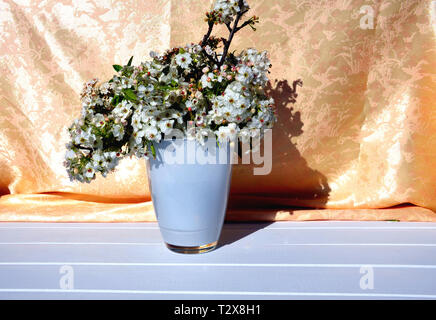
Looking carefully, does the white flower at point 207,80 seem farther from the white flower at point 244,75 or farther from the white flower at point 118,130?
the white flower at point 118,130

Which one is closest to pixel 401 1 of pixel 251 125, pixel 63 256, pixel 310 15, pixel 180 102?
pixel 310 15

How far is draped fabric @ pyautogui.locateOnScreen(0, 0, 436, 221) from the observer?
4.36 ft

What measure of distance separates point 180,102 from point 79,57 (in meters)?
0.84

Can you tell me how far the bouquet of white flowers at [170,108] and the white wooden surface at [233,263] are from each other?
0.25 metres

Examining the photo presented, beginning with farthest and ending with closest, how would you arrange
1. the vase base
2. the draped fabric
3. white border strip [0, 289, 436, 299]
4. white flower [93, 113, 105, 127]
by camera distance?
the draped fabric
the vase base
white flower [93, 113, 105, 127]
white border strip [0, 289, 436, 299]

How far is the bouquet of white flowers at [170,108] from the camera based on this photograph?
2.65ft

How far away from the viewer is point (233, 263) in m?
0.91

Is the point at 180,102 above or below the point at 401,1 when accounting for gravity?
below

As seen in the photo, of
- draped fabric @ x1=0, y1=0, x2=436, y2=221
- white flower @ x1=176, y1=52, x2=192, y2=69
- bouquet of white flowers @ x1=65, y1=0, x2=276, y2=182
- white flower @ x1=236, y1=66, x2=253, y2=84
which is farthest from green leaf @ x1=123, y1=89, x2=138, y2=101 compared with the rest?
draped fabric @ x1=0, y1=0, x2=436, y2=221

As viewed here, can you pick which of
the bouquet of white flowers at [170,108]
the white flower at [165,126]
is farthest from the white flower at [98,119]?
the white flower at [165,126]

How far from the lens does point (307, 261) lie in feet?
3.03

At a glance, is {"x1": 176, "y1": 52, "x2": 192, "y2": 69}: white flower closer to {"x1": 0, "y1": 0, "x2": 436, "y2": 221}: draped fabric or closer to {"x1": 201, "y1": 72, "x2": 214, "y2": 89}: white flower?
{"x1": 201, "y1": 72, "x2": 214, "y2": 89}: white flower

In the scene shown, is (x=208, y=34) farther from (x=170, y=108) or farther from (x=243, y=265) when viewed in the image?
(x=243, y=265)
